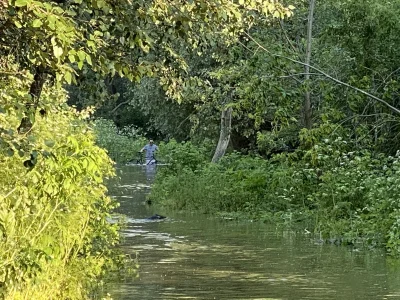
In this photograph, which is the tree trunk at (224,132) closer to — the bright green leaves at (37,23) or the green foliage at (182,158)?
the green foliage at (182,158)

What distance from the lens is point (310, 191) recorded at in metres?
23.2

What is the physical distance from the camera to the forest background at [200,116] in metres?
8.90

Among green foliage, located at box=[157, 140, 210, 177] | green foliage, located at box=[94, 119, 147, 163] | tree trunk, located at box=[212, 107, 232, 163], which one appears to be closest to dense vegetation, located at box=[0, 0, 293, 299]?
green foliage, located at box=[157, 140, 210, 177]

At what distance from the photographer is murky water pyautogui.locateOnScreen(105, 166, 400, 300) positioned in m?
13.8

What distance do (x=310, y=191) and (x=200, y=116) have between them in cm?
1400

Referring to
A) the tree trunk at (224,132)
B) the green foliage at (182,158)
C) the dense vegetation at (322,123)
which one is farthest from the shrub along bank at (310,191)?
the tree trunk at (224,132)

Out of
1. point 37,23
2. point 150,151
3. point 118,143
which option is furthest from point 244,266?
point 118,143

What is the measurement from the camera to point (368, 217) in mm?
19375

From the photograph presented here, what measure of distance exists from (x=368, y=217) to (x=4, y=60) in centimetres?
1082

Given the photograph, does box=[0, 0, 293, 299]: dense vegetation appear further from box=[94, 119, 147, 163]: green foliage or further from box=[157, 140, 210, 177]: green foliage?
box=[94, 119, 147, 163]: green foliage

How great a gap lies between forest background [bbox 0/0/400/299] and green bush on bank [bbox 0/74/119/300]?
0.09ft

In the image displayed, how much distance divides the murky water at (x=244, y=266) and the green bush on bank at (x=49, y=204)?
1.02 m

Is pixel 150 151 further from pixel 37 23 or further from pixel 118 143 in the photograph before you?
pixel 37 23

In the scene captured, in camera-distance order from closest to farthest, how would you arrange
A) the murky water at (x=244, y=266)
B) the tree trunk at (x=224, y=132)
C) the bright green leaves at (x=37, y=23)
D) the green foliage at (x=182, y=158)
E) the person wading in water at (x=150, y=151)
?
1. the bright green leaves at (x=37, y=23)
2. the murky water at (x=244, y=266)
3. the green foliage at (x=182, y=158)
4. the tree trunk at (x=224, y=132)
5. the person wading in water at (x=150, y=151)
